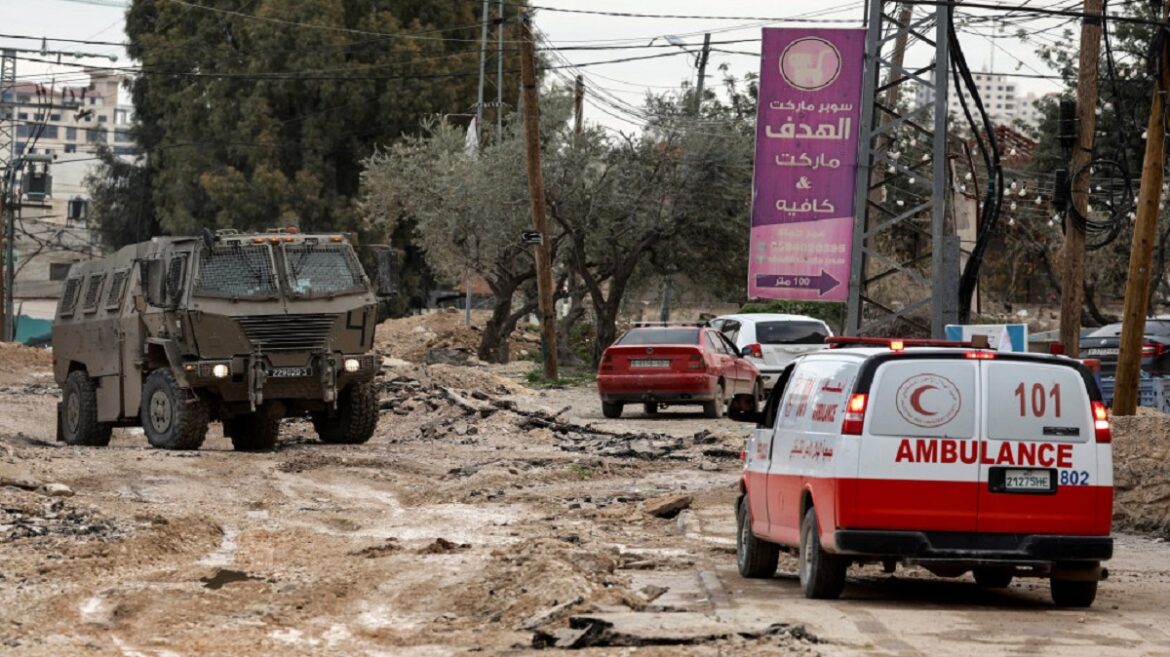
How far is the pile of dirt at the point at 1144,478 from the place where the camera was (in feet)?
54.6

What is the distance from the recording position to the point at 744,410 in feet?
42.0

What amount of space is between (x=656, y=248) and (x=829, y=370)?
121ft

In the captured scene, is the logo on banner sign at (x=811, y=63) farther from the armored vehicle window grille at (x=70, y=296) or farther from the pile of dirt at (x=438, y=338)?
the pile of dirt at (x=438, y=338)

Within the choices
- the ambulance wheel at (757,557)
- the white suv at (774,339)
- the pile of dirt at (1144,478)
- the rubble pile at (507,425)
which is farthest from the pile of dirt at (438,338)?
the ambulance wheel at (757,557)

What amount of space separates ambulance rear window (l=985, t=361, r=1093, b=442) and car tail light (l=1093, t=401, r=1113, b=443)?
48 millimetres

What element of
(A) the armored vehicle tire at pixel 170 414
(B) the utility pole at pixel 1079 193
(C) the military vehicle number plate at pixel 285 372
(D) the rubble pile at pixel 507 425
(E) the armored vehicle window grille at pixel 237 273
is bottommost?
(D) the rubble pile at pixel 507 425

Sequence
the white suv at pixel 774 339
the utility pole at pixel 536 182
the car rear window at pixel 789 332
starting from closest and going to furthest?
the white suv at pixel 774 339
the car rear window at pixel 789 332
the utility pole at pixel 536 182

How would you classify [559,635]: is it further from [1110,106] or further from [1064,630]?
[1110,106]

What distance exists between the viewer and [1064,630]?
33.3ft

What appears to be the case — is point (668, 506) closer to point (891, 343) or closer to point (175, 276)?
point (891, 343)

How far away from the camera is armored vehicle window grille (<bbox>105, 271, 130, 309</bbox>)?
24361 mm

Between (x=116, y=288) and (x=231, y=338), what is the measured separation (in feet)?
7.18

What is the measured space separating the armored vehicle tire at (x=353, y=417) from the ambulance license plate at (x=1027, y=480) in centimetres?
1470

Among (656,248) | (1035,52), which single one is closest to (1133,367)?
(656,248)
